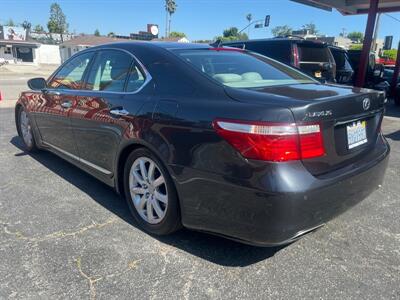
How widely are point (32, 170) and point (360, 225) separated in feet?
12.7

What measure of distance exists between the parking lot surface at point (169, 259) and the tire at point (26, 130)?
164 centimetres

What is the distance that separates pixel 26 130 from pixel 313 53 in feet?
19.1

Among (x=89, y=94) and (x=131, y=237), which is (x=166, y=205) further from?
(x=89, y=94)

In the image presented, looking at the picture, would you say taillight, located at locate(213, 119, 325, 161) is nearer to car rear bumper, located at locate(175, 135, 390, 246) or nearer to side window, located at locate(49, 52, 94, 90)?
car rear bumper, located at locate(175, 135, 390, 246)

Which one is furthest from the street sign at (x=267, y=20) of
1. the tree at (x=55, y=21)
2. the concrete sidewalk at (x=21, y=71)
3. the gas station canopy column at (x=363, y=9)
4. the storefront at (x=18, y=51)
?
the tree at (x=55, y=21)

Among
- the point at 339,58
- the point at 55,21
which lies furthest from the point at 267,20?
the point at 55,21

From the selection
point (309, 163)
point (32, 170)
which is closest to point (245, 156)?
point (309, 163)

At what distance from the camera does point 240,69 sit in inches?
127

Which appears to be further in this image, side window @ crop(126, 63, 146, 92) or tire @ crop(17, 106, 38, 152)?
tire @ crop(17, 106, 38, 152)

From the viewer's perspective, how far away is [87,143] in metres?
3.79

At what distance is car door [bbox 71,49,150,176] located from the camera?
10.4 feet

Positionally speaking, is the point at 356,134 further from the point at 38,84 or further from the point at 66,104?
the point at 38,84

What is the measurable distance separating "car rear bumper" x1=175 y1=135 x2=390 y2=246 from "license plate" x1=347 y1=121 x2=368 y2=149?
0.57 ft

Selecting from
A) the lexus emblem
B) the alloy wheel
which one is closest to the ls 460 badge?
the lexus emblem
